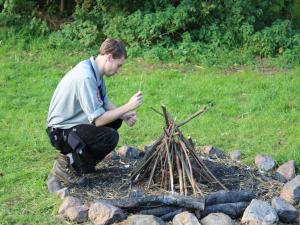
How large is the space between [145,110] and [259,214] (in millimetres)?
3483

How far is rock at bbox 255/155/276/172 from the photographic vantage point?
633cm

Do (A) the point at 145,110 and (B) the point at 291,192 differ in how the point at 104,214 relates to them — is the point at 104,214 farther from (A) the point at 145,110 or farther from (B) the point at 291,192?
(A) the point at 145,110

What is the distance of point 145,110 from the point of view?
8.30 meters

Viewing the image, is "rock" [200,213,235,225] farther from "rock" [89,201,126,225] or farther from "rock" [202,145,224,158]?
"rock" [202,145,224,158]

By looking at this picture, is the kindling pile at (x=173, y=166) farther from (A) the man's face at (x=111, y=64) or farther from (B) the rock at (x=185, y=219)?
(A) the man's face at (x=111, y=64)

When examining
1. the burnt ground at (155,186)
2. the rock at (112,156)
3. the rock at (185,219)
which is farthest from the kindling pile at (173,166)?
the rock at (112,156)

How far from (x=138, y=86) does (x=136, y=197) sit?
4091mm

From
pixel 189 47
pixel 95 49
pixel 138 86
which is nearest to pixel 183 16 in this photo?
pixel 189 47

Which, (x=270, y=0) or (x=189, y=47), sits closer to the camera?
(x=189, y=47)

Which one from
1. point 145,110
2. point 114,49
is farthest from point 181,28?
point 114,49

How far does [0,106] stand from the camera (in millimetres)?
8430

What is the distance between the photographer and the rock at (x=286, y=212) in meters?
5.21

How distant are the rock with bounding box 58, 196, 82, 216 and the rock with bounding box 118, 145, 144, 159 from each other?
1.26 metres

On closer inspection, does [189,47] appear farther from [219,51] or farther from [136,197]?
[136,197]
